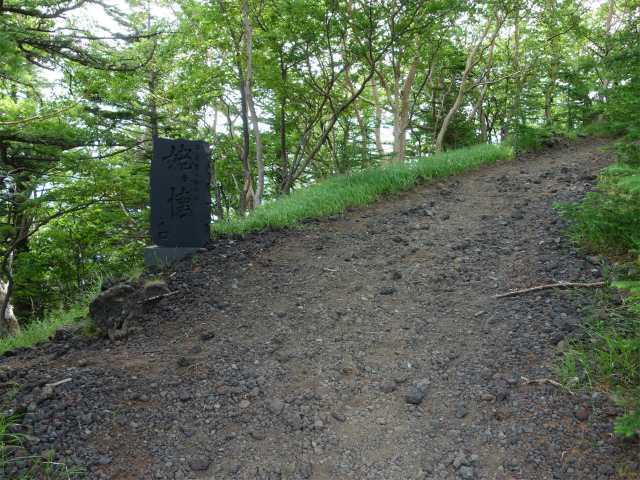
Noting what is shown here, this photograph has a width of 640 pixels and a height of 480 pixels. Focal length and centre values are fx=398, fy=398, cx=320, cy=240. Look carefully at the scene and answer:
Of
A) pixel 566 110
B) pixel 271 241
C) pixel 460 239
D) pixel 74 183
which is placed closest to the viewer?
pixel 460 239

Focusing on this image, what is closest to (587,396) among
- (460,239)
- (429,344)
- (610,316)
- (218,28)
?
(610,316)

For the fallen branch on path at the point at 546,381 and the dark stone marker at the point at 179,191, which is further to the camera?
the dark stone marker at the point at 179,191

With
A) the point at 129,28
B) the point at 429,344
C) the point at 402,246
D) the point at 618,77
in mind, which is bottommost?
the point at 429,344

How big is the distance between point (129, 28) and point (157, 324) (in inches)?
228

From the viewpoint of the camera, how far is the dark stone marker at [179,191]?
15.4 feet

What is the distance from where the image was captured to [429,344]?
3.03 m

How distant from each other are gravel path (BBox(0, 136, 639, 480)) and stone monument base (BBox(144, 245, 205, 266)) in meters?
0.34

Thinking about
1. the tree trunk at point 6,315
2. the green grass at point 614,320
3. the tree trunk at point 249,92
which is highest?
the tree trunk at point 249,92

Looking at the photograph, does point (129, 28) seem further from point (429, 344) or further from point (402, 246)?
point (429, 344)

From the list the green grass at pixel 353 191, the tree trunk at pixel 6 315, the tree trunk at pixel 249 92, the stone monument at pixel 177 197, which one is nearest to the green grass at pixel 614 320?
the green grass at pixel 353 191

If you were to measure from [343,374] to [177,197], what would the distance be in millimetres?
3060

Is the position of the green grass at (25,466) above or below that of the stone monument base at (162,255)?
below

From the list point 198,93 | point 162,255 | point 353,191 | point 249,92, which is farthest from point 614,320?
point 198,93

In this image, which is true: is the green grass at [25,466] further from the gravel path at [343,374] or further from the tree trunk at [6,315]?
the tree trunk at [6,315]
